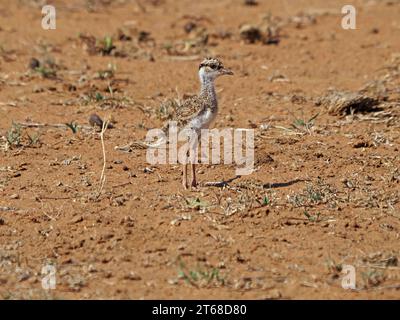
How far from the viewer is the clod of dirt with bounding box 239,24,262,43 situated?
14.3 metres

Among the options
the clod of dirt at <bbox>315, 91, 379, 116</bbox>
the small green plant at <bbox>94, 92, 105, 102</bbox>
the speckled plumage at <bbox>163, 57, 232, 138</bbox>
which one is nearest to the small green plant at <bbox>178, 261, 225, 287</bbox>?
the speckled plumage at <bbox>163, 57, 232, 138</bbox>

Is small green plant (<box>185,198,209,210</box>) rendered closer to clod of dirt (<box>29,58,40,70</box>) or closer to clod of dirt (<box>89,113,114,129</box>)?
clod of dirt (<box>89,113,114,129</box>)

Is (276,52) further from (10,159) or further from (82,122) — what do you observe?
(10,159)

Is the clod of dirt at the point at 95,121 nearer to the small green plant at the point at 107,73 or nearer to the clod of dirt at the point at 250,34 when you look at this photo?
the small green plant at the point at 107,73

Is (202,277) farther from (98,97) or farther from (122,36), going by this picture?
(122,36)

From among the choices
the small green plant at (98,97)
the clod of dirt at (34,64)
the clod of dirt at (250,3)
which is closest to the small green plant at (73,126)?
the small green plant at (98,97)

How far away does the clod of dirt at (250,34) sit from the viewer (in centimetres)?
1430

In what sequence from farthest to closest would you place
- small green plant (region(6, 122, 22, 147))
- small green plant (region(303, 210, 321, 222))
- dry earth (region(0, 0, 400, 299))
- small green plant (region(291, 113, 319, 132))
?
small green plant (region(291, 113, 319, 132))
small green plant (region(6, 122, 22, 147))
small green plant (region(303, 210, 321, 222))
dry earth (region(0, 0, 400, 299))

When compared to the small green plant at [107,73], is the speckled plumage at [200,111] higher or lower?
lower

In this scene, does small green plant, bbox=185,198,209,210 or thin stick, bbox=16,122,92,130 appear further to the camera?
thin stick, bbox=16,122,92,130

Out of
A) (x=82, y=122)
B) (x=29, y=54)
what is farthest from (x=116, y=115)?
(x=29, y=54)

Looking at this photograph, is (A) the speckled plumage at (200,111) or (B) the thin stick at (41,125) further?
(B) the thin stick at (41,125)

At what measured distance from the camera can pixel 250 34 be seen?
565 inches

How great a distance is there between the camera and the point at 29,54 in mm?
13477
